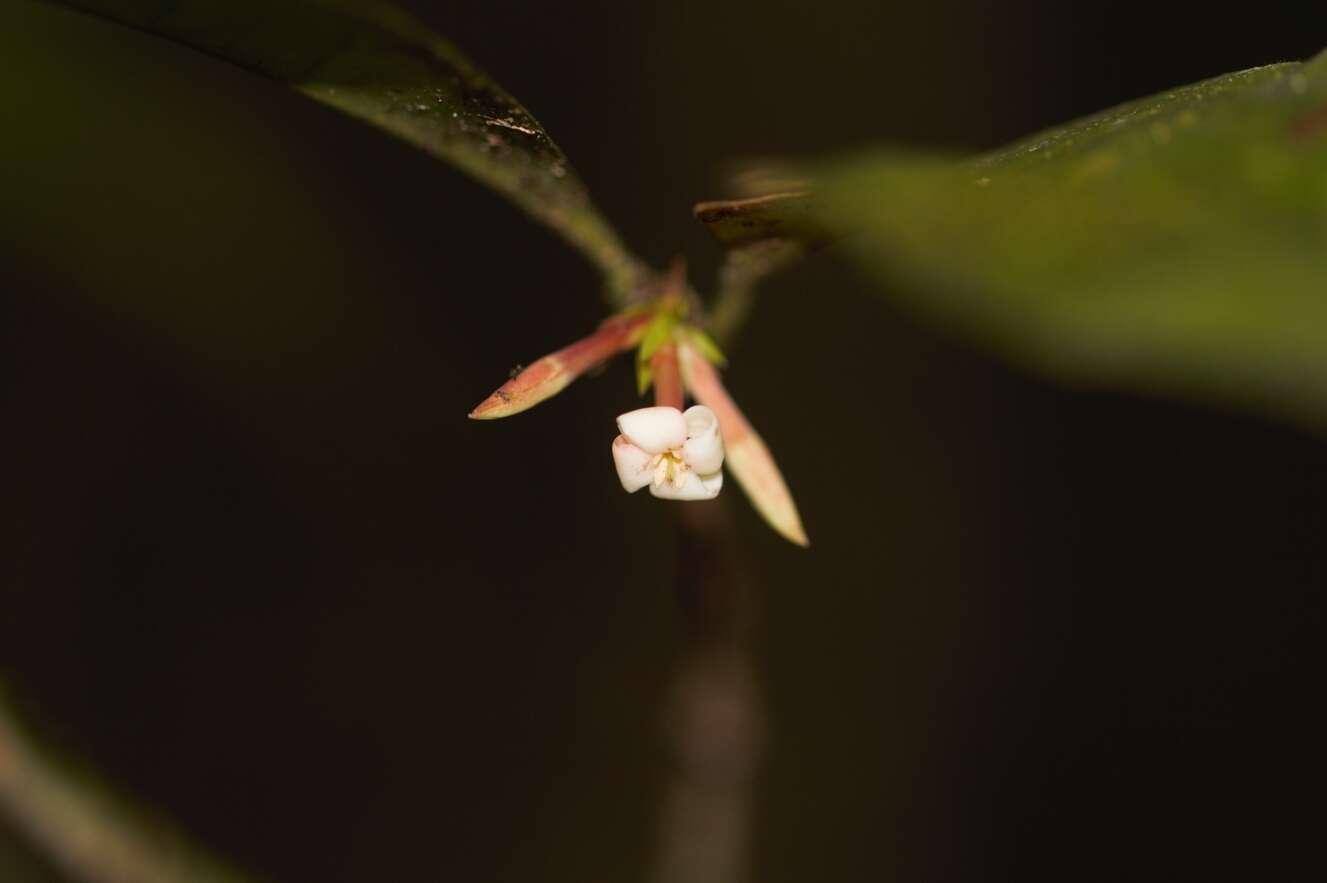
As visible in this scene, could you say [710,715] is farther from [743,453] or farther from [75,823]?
[75,823]

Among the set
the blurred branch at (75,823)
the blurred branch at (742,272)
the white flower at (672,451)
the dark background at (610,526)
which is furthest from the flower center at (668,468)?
the dark background at (610,526)

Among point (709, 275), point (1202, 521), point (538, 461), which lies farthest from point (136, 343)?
point (1202, 521)

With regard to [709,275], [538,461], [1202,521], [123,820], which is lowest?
[123,820]

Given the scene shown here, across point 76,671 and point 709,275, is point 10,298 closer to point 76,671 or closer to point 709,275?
point 76,671

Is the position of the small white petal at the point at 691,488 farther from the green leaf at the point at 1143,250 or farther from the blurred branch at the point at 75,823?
the blurred branch at the point at 75,823

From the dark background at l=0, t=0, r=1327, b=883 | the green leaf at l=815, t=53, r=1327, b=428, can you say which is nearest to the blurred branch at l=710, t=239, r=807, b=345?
the green leaf at l=815, t=53, r=1327, b=428

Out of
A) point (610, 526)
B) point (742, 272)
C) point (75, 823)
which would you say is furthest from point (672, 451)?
point (610, 526)
